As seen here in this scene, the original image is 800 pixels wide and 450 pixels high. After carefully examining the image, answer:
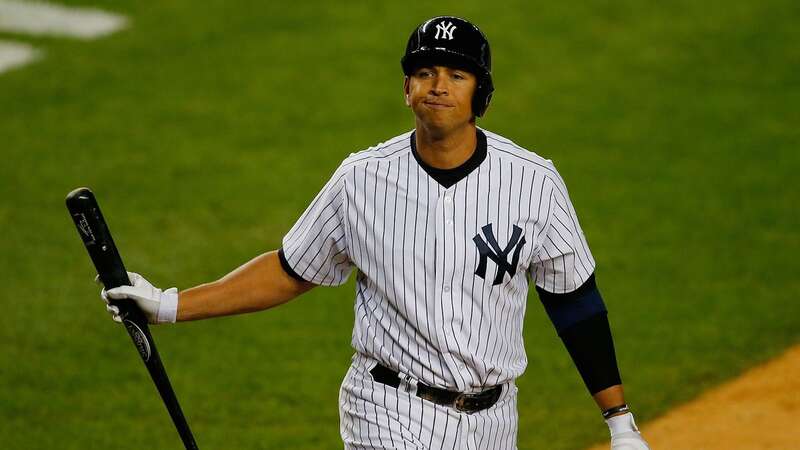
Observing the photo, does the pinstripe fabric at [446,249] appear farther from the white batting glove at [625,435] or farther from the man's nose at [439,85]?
the white batting glove at [625,435]

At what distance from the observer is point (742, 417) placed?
6262mm

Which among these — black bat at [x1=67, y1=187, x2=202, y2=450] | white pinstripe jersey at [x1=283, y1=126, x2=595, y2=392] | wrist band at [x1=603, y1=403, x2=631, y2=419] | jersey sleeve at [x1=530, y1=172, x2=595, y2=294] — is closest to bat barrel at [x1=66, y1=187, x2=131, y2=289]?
black bat at [x1=67, y1=187, x2=202, y2=450]

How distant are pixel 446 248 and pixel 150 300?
2.82 feet

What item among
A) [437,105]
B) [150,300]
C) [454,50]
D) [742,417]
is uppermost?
[454,50]

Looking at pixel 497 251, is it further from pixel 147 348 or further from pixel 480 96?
pixel 147 348

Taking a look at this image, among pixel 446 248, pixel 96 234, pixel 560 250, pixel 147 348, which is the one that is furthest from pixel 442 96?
pixel 147 348

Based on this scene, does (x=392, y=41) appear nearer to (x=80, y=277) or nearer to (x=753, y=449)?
(x=80, y=277)

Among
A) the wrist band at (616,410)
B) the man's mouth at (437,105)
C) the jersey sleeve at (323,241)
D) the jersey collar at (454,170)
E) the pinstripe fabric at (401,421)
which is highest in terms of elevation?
the man's mouth at (437,105)

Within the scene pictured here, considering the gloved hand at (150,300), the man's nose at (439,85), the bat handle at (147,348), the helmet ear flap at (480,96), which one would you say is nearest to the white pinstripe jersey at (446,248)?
the helmet ear flap at (480,96)

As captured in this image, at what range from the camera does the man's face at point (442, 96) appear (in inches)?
146

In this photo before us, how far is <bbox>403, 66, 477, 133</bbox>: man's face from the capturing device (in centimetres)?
370

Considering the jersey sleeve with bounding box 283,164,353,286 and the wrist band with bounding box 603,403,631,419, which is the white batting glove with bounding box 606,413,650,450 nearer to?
the wrist band with bounding box 603,403,631,419

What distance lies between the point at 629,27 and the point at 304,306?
5.10 metres

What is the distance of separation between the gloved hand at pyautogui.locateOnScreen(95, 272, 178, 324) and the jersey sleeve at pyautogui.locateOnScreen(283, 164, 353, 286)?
1.15 feet
